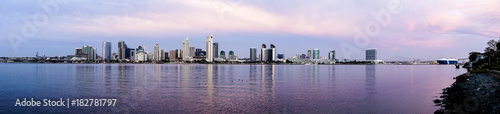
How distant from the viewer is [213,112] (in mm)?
22719

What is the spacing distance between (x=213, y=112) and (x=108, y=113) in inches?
292

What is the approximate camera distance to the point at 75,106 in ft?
82.2

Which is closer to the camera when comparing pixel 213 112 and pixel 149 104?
pixel 213 112

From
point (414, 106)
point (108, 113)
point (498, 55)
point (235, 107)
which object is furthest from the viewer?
point (498, 55)

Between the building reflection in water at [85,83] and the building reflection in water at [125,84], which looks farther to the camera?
the building reflection in water at [85,83]

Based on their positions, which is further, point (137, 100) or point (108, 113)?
point (137, 100)

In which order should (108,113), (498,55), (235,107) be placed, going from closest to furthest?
(108,113)
(235,107)
(498,55)

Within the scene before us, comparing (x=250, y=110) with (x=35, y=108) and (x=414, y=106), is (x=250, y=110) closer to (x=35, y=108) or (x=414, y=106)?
(x=414, y=106)

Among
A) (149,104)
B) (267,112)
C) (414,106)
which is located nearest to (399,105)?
(414,106)

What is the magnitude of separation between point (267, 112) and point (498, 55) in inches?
3878

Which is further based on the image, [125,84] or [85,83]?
[85,83]

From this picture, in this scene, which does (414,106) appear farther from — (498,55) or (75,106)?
(498,55)

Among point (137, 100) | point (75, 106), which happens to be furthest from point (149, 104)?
point (75, 106)

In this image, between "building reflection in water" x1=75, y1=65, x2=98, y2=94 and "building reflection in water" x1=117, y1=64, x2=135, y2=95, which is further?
"building reflection in water" x1=75, y1=65, x2=98, y2=94
